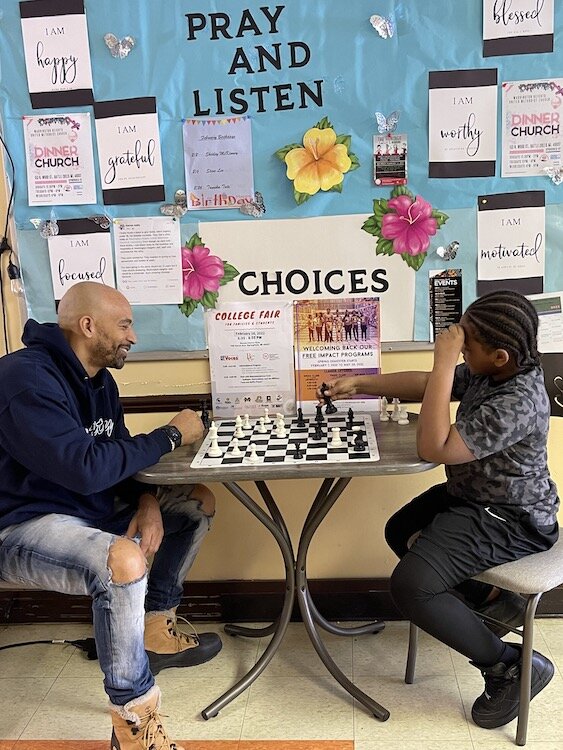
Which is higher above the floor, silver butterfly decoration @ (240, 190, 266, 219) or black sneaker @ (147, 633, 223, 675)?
silver butterfly decoration @ (240, 190, 266, 219)

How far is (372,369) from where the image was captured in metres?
2.52

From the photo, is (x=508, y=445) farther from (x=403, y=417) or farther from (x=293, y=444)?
(x=293, y=444)

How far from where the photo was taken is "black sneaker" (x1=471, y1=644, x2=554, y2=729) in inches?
80.0

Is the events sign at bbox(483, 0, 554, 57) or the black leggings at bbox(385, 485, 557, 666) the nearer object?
the black leggings at bbox(385, 485, 557, 666)

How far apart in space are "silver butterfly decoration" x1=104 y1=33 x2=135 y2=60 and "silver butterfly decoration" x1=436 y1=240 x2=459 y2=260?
1217mm

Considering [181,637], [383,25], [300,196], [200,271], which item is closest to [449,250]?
[300,196]

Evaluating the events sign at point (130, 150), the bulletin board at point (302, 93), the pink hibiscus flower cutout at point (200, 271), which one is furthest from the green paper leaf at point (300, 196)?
the events sign at point (130, 150)

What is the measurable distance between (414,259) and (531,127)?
0.55 m

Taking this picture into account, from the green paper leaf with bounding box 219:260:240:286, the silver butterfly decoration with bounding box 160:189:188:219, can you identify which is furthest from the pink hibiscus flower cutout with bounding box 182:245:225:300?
the silver butterfly decoration with bounding box 160:189:188:219

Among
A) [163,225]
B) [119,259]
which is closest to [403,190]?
[163,225]

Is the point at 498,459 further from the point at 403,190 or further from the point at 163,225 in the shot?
the point at 163,225

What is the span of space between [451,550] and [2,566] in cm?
123

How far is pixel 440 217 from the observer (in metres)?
2.41

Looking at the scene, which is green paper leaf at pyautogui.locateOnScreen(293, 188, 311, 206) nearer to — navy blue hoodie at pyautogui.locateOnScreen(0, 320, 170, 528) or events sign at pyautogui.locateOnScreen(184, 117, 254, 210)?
events sign at pyautogui.locateOnScreen(184, 117, 254, 210)
